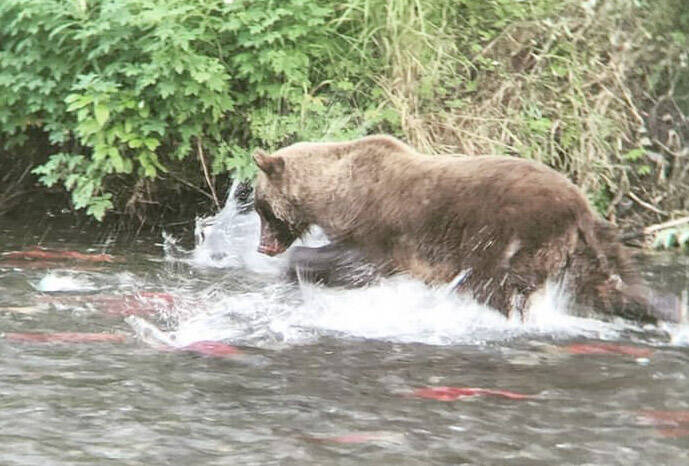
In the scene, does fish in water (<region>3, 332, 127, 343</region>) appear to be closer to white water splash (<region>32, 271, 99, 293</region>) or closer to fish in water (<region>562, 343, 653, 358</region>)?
white water splash (<region>32, 271, 99, 293</region>)

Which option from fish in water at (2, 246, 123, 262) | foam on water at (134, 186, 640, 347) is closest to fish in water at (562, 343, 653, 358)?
foam on water at (134, 186, 640, 347)

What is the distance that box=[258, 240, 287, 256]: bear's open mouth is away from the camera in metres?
6.74

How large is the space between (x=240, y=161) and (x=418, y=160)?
2.02 meters

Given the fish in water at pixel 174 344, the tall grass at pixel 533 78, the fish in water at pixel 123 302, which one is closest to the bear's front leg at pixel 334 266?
the fish in water at pixel 123 302

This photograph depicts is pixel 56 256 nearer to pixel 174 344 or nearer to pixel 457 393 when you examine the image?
pixel 174 344

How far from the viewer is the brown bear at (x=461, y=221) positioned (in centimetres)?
549

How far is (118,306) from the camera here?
600 cm

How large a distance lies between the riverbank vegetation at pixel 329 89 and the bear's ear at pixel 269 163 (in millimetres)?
1152

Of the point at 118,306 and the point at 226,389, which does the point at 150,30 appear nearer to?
the point at 118,306

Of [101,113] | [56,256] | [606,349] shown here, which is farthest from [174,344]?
[101,113]

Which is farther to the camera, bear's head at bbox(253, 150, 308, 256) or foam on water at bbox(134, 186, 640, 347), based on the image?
bear's head at bbox(253, 150, 308, 256)

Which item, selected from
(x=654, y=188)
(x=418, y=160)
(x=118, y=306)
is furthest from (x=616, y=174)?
(x=118, y=306)

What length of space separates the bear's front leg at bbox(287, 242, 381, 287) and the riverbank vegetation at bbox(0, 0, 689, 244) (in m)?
1.66

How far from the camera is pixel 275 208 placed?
6.59 m
